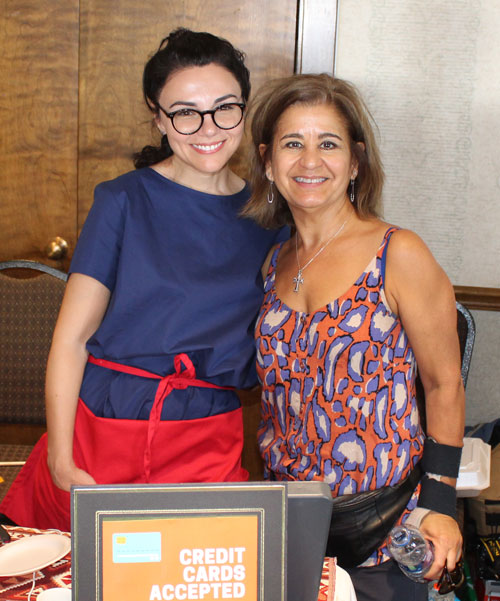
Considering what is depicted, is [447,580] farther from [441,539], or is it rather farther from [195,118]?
[195,118]

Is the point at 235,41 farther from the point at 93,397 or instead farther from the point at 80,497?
the point at 80,497

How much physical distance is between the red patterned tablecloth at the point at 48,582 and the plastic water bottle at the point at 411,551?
164 mm

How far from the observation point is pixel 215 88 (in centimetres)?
154

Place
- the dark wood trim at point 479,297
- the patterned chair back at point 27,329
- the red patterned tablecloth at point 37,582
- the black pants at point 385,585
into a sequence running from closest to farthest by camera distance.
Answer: the red patterned tablecloth at point 37,582 < the black pants at point 385,585 < the patterned chair back at point 27,329 < the dark wood trim at point 479,297

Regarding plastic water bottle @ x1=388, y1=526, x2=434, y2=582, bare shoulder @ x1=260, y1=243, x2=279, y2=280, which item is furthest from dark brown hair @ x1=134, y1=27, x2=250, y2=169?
plastic water bottle @ x1=388, y1=526, x2=434, y2=582

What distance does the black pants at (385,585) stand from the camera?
1.39 metres

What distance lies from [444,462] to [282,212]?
693mm

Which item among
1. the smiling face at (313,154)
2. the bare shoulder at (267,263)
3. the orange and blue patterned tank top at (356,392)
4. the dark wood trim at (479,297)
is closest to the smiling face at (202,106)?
the smiling face at (313,154)

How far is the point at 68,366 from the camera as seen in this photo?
154 centimetres

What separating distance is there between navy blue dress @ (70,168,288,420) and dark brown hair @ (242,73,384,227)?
0.52 feet

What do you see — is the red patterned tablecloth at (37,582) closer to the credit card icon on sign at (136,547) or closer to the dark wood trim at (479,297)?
the credit card icon on sign at (136,547)

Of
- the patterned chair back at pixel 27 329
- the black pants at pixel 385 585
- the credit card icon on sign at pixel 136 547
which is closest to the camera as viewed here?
the credit card icon on sign at pixel 136 547

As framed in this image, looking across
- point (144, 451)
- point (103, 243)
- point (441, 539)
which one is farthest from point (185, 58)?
point (441, 539)

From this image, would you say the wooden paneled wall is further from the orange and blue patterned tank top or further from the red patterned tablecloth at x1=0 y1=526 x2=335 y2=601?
the red patterned tablecloth at x1=0 y1=526 x2=335 y2=601
